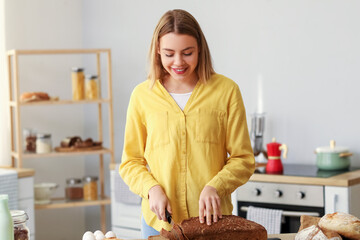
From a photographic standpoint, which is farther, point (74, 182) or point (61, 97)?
point (61, 97)

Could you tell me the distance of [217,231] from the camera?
1.52 metres

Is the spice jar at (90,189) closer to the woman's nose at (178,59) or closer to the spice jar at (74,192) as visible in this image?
the spice jar at (74,192)

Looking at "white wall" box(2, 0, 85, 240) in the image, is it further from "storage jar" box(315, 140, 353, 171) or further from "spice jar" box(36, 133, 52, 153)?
"storage jar" box(315, 140, 353, 171)

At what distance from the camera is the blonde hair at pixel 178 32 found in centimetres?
168

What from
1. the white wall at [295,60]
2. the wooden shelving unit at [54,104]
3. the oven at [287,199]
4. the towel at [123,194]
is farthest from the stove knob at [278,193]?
the wooden shelving unit at [54,104]

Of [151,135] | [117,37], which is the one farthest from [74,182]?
[151,135]

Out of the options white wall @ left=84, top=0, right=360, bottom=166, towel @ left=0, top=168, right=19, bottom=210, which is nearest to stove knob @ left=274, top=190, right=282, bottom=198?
white wall @ left=84, top=0, right=360, bottom=166

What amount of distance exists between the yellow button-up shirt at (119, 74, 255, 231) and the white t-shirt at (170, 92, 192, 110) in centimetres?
2

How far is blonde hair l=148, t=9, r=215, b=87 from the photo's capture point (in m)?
1.68

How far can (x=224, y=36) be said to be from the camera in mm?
3754

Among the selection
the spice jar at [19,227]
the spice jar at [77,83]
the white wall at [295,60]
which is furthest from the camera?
the spice jar at [77,83]

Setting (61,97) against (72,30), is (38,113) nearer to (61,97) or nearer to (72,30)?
(61,97)

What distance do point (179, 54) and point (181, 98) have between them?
16 centimetres

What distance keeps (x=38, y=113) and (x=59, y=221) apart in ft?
2.58
